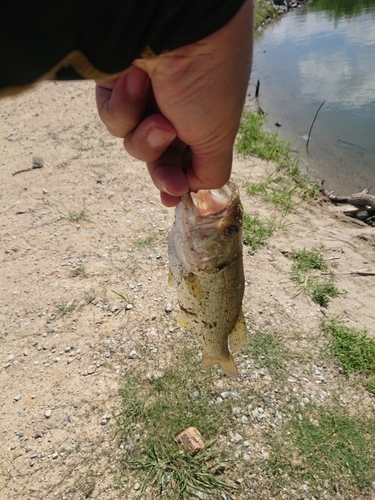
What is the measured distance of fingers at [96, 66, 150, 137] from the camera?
1.36 meters

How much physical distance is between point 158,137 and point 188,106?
13.9 inches

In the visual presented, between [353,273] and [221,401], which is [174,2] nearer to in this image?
[221,401]

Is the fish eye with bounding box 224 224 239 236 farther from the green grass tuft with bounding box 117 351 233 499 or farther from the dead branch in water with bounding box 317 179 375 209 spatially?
the dead branch in water with bounding box 317 179 375 209

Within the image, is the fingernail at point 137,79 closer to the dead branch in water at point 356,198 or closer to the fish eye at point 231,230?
the fish eye at point 231,230

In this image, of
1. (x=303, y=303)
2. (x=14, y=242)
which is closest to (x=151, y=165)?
(x=303, y=303)

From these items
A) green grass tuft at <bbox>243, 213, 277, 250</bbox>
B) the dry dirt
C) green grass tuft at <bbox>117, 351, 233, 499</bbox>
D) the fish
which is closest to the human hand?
the fish

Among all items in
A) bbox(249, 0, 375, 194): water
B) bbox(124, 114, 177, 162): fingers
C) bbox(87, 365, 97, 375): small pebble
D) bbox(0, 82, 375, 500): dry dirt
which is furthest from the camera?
bbox(249, 0, 375, 194): water

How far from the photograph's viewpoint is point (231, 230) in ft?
7.27

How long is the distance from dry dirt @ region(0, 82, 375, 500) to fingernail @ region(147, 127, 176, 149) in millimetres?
2222

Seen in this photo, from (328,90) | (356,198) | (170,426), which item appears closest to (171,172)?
(170,426)

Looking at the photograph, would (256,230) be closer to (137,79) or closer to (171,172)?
(171,172)

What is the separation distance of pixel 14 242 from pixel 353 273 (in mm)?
4701

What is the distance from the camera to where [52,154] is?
7504mm

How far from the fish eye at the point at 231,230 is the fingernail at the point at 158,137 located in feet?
2.78
